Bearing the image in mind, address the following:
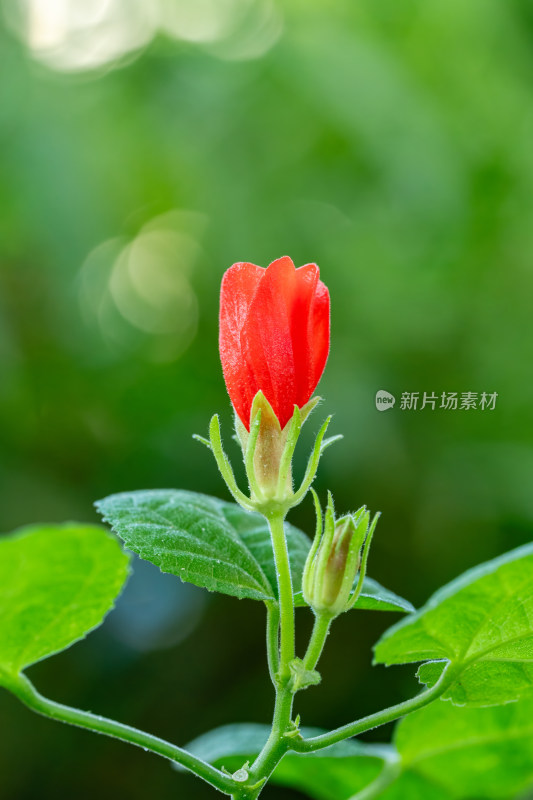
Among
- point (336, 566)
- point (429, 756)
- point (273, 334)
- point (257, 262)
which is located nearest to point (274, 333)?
point (273, 334)

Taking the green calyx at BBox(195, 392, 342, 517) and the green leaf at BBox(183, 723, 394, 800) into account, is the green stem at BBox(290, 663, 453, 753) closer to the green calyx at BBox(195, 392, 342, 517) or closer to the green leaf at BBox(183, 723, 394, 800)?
the green calyx at BBox(195, 392, 342, 517)

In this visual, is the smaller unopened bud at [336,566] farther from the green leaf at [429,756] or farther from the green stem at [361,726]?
the green leaf at [429,756]

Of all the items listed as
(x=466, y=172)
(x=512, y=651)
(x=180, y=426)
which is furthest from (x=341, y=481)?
(x=512, y=651)

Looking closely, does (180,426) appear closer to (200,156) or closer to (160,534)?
(200,156)

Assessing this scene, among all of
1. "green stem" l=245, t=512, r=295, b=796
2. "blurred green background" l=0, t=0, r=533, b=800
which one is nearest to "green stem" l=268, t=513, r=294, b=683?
"green stem" l=245, t=512, r=295, b=796

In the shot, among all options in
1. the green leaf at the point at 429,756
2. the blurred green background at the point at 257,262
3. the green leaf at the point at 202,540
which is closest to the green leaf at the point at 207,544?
the green leaf at the point at 202,540

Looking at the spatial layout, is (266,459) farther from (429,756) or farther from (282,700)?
(429,756)
